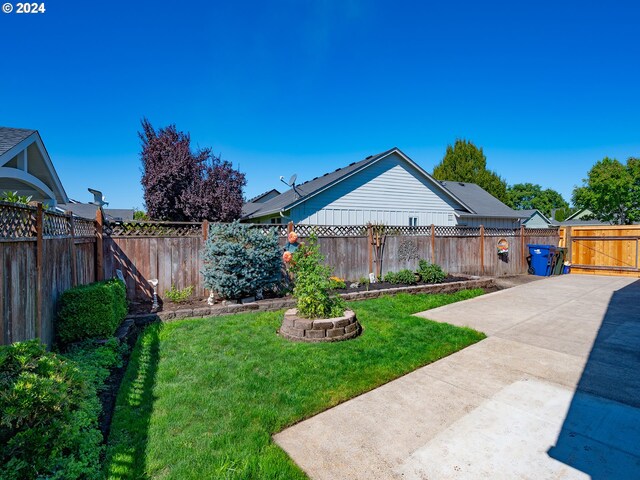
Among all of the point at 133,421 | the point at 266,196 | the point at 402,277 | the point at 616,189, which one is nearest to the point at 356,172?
the point at 402,277

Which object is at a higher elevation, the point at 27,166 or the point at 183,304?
the point at 27,166

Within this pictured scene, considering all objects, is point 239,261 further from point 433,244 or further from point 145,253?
point 433,244

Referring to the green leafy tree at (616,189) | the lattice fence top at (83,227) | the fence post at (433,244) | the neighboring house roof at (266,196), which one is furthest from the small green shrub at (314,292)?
the green leafy tree at (616,189)

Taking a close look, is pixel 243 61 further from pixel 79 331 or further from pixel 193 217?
pixel 79 331

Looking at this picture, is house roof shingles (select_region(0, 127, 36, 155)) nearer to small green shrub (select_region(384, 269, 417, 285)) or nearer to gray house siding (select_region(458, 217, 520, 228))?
small green shrub (select_region(384, 269, 417, 285))

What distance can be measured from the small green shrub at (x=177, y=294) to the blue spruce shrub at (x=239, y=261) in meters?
0.59

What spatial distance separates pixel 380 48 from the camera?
420 inches

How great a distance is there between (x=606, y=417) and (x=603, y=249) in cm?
1191

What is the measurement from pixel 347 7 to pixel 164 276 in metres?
8.25

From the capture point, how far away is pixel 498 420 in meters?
2.73

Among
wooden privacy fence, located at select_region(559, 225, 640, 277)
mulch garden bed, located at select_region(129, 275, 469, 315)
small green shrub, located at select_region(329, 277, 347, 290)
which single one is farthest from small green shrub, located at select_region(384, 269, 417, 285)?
wooden privacy fence, located at select_region(559, 225, 640, 277)

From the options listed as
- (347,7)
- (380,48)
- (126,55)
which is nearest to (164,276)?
(126,55)

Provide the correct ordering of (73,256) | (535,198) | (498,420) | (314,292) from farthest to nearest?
1. (535,198)
2. (314,292)
3. (73,256)
4. (498,420)

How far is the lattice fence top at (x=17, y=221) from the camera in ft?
9.46
